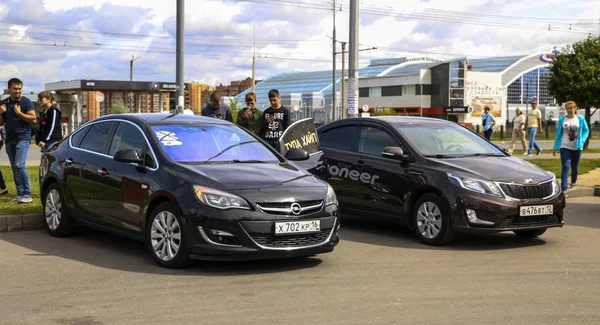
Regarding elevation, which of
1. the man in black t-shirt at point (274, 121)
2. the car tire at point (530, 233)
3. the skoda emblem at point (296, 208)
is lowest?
the car tire at point (530, 233)

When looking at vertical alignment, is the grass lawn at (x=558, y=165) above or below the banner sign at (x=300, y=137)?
below

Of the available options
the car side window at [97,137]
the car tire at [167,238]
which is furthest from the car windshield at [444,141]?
the car side window at [97,137]

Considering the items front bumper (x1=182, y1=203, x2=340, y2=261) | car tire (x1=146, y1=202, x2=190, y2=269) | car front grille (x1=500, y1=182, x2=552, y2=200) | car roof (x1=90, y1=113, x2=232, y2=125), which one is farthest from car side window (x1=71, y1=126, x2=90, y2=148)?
car front grille (x1=500, y1=182, x2=552, y2=200)

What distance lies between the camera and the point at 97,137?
877 centimetres

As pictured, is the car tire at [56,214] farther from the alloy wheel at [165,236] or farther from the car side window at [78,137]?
the alloy wheel at [165,236]

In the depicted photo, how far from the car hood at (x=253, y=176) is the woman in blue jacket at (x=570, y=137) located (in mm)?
7516

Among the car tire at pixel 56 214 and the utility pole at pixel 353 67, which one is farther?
the utility pole at pixel 353 67

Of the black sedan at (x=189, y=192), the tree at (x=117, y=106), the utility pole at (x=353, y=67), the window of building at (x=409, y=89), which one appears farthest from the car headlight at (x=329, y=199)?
the window of building at (x=409, y=89)

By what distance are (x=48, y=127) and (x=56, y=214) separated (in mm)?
2759

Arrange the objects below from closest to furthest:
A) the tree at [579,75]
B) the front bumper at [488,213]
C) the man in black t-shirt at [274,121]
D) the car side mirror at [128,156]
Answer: the car side mirror at [128,156]
the front bumper at [488,213]
the man in black t-shirt at [274,121]
the tree at [579,75]

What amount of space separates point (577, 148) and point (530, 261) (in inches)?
260

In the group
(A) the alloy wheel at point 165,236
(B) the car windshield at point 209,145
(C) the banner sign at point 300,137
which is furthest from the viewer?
(C) the banner sign at point 300,137

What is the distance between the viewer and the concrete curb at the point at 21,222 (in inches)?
374

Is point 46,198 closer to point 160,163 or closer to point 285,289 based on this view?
point 160,163
